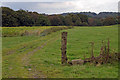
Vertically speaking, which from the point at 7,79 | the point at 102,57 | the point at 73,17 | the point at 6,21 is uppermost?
the point at 73,17

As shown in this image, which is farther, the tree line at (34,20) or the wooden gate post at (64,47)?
the tree line at (34,20)

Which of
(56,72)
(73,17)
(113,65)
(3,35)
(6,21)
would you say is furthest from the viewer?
(73,17)

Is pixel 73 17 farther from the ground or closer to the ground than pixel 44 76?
farther from the ground

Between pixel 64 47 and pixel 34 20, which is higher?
pixel 34 20

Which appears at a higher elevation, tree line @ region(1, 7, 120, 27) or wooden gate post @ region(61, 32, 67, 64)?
tree line @ region(1, 7, 120, 27)

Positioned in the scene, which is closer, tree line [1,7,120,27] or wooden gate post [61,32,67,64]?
wooden gate post [61,32,67,64]

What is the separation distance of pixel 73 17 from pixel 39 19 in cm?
3562

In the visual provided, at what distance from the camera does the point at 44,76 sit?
24.0ft

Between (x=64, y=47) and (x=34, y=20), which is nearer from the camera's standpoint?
(x=64, y=47)

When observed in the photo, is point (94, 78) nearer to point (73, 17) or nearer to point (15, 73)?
point (15, 73)

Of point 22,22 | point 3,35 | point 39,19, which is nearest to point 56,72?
point 3,35

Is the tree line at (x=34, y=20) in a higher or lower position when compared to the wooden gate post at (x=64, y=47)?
higher

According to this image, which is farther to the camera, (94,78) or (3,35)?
(3,35)

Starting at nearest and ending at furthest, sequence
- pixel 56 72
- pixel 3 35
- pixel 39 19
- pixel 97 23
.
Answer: pixel 56 72 < pixel 3 35 < pixel 39 19 < pixel 97 23
